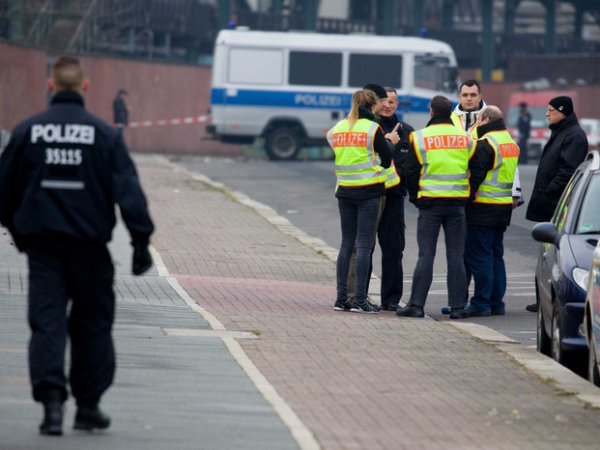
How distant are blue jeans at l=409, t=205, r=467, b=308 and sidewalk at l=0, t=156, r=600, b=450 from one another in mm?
334

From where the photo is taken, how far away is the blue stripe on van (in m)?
39.7

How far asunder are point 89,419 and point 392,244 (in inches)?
259

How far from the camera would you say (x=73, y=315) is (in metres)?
7.06

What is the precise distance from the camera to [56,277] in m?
7.00

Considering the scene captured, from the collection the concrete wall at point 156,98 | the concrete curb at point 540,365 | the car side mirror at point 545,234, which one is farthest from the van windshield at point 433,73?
the car side mirror at point 545,234

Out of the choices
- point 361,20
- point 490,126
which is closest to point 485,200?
point 490,126

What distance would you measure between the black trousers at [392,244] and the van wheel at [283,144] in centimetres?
2708

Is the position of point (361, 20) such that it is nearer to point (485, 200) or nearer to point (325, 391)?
point (485, 200)

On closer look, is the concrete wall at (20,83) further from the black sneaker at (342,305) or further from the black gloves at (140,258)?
the black gloves at (140,258)

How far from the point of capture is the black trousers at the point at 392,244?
13.3 metres

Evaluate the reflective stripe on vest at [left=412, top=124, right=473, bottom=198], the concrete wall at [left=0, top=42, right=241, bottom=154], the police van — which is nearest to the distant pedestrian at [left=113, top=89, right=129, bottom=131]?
the concrete wall at [left=0, top=42, right=241, bottom=154]

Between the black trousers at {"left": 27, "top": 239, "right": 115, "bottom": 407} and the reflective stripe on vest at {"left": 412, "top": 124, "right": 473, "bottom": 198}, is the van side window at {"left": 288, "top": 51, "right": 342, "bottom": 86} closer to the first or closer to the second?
the reflective stripe on vest at {"left": 412, "top": 124, "right": 473, "bottom": 198}

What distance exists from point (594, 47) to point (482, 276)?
174 ft

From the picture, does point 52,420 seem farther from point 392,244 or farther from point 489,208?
point 489,208
